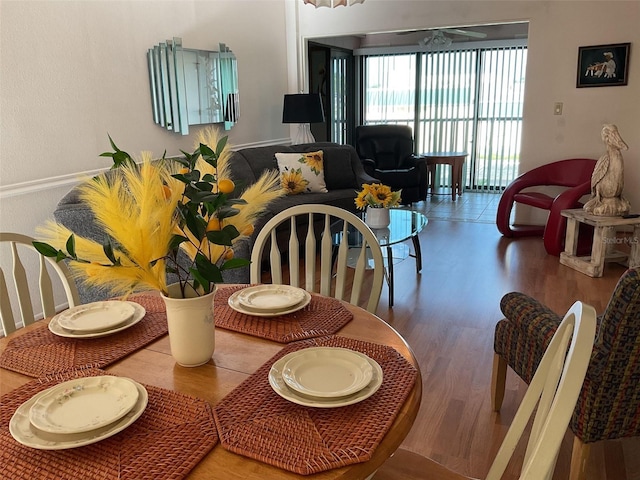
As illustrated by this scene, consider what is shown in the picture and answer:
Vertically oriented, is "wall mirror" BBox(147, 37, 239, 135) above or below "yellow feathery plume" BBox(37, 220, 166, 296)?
above

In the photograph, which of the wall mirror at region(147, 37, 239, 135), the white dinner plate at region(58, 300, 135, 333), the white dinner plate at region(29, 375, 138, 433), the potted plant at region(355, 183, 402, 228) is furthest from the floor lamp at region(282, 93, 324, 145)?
the white dinner plate at region(29, 375, 138, 433)

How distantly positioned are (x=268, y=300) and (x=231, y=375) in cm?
39

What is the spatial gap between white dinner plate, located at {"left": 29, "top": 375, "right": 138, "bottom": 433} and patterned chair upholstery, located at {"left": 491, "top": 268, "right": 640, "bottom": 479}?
1.23 metres

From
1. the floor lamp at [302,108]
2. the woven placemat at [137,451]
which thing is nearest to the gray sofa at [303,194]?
the floor lamp at [302,108]

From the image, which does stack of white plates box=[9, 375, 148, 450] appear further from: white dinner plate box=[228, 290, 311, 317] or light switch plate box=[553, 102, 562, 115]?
light switch plate box=[553, 102, 562, 115]

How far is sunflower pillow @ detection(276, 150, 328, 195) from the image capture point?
471 cm

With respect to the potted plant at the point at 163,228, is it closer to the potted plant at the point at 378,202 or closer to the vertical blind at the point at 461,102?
the potted plant at the point at 378,202

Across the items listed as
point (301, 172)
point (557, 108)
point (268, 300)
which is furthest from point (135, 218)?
point (557, 108)

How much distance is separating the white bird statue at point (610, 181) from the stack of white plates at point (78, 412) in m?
3.86

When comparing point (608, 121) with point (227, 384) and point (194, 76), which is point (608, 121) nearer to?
point (194, 76)

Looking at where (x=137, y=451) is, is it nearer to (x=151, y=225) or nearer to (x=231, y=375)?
(x=231, y=375)

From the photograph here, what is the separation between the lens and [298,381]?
41.4 inches

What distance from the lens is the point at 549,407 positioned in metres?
0.91

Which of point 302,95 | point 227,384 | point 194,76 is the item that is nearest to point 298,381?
point 227,384
